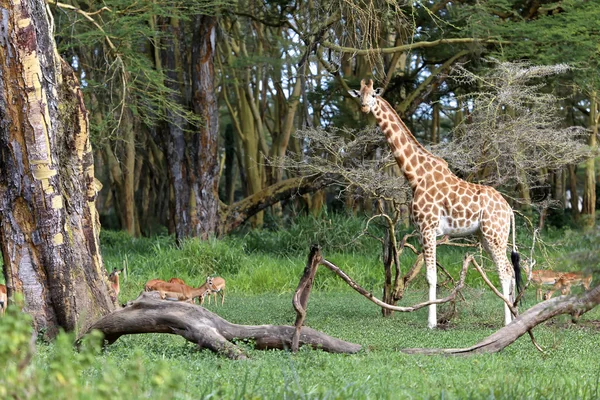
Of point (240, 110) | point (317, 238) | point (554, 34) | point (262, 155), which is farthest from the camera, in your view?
point (240, 110)

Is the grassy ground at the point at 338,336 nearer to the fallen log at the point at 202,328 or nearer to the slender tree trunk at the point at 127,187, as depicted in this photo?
the fallen log at the point at 202,328

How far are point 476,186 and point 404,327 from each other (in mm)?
1864

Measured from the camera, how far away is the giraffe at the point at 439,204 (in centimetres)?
1047

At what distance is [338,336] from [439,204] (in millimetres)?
2203

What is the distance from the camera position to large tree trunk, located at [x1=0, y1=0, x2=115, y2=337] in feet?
26.5

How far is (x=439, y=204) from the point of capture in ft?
34.3

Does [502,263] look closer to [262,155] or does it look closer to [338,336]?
[338,336]

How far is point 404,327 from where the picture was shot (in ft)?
33.4

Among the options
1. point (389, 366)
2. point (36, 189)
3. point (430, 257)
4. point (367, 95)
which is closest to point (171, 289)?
point (430, 257)

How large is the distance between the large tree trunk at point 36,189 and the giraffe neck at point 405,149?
3821mm

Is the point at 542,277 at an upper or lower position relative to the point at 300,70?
lower

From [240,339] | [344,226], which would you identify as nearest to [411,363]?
[240,339]

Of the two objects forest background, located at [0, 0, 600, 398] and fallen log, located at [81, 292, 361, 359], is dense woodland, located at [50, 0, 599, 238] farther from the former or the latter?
fallen log, located at [81, 292, 361, 359]

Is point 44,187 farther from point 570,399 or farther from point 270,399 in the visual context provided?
point 570,399
